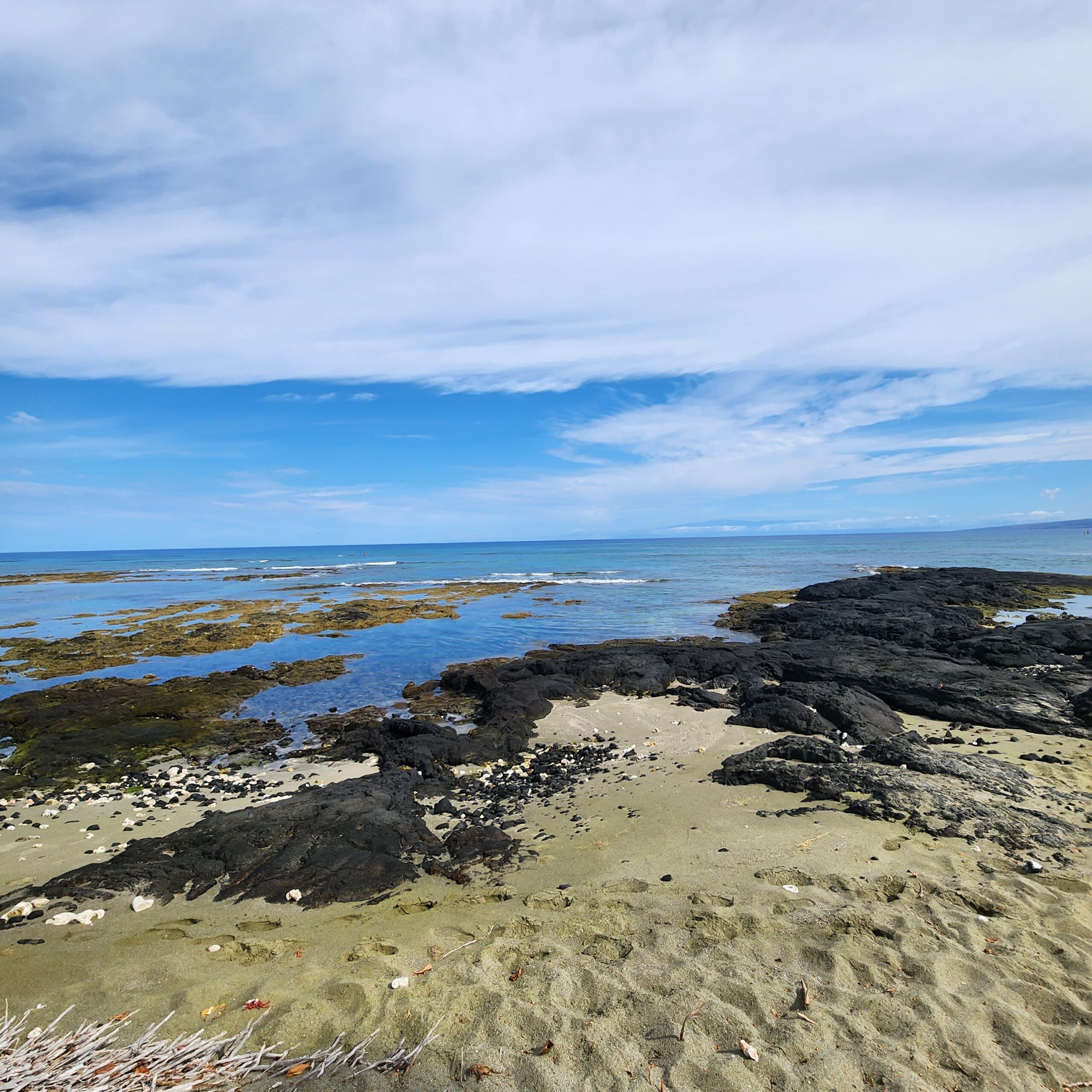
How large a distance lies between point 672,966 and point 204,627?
31.5 metres

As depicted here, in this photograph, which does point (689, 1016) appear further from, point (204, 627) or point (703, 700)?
point (204, 627)

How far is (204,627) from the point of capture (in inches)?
1195

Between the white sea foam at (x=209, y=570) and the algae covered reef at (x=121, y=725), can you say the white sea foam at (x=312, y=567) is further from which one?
the algae covered reef at (x=121, y=725)

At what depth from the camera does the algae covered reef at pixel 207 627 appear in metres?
22.8

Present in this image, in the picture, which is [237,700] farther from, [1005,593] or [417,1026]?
[1005,593]

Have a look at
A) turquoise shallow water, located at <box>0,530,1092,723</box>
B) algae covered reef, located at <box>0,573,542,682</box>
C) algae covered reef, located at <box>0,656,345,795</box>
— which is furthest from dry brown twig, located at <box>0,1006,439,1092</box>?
algae covered reef, located at <box>0,573,542,682</box>

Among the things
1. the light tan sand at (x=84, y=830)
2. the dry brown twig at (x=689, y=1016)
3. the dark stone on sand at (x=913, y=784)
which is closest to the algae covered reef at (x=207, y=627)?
the light tan sand at (x=84, y=830)

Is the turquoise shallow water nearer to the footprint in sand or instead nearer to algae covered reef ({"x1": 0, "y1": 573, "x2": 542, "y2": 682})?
algae covered reef ({"x1": 0, "y1": 573, "x2": 542, "y2": 682})

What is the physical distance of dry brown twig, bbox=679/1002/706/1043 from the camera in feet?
13.5

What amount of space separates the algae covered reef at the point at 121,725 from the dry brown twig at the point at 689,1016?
423 inches

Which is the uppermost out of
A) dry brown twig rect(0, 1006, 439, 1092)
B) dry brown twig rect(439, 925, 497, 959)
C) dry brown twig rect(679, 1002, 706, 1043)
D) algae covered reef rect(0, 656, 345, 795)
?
dry brown twig rect(0, 1006, 439, 1092)

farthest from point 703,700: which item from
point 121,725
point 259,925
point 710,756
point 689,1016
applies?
point 121,725

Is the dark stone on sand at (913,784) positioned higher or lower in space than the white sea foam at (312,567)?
lower

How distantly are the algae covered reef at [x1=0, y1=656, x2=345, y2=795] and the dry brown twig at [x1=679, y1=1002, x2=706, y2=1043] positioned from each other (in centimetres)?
1074
